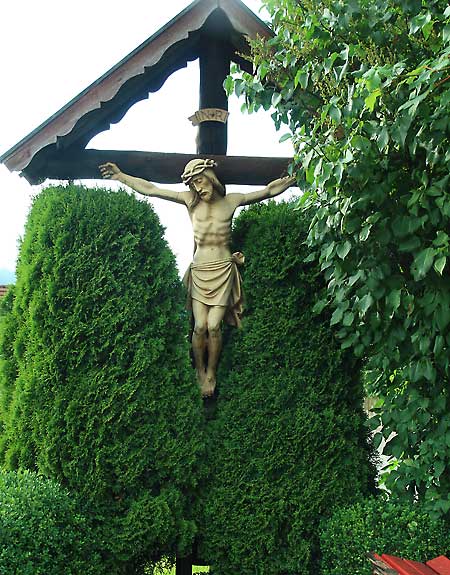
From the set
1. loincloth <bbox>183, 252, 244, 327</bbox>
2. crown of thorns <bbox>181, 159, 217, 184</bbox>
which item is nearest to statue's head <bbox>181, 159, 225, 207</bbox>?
crown of thorns <bbox>181, 159, 217, 184</bbox>

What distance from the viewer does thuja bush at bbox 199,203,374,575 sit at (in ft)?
16.5

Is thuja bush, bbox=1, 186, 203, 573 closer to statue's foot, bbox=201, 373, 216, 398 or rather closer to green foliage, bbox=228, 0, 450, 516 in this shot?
statue's foot, bbox=201, 373, 216, 398

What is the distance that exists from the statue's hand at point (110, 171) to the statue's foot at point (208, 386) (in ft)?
5.43

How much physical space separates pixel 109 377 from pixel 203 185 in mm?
1595

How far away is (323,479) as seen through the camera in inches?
201

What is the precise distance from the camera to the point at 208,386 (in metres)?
5.32

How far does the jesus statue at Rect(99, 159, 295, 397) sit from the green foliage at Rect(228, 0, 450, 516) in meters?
0.68

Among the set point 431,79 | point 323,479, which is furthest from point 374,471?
point 431,79

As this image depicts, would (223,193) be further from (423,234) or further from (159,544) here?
(159,544)

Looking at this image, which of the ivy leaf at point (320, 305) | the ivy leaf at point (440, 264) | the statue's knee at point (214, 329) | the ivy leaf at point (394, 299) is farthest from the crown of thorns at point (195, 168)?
the ivy leaf at point (440, 264)

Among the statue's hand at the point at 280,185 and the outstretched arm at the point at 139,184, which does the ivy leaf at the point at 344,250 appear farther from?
the outstretched arm at the point at 139,184

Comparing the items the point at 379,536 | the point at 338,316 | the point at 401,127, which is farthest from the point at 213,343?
the point at 401,127

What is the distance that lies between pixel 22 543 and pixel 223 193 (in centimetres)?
285

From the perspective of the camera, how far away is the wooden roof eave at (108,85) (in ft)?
16.8
